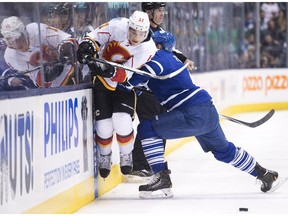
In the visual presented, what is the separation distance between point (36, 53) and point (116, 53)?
3.34 ft

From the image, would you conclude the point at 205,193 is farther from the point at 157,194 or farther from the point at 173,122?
the point at 173,122

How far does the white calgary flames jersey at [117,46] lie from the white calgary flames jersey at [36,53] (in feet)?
1.35

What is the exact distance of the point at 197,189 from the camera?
708 cm

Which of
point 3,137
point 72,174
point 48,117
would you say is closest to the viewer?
point 3,137

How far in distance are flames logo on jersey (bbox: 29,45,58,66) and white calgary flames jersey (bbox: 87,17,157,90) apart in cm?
50

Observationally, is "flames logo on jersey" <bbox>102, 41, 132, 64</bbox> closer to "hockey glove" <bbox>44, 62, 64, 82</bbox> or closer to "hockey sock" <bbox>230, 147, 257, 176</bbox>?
"hockey glove" <bbox>44, 62, 64, 82</bbox>

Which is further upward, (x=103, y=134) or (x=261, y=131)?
(x=103, y=134)

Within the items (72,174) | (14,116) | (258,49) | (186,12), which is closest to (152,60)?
(72,174)

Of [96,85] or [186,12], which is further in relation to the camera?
[186,12]

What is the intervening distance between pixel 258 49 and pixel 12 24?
11.6 m

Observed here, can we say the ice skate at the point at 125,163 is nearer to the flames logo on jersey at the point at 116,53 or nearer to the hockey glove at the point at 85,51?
the flames logo on jersey at the point at 116,53

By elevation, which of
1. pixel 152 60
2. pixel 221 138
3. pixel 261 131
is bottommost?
pixel 261 131

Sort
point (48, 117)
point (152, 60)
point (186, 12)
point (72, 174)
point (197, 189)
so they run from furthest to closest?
1. point (186, 12)
2. point (197, 189)
3. point (152, 60)
4. point (72, 174)
5. point (48, 117)

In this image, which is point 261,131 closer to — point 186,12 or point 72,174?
point 186,12
